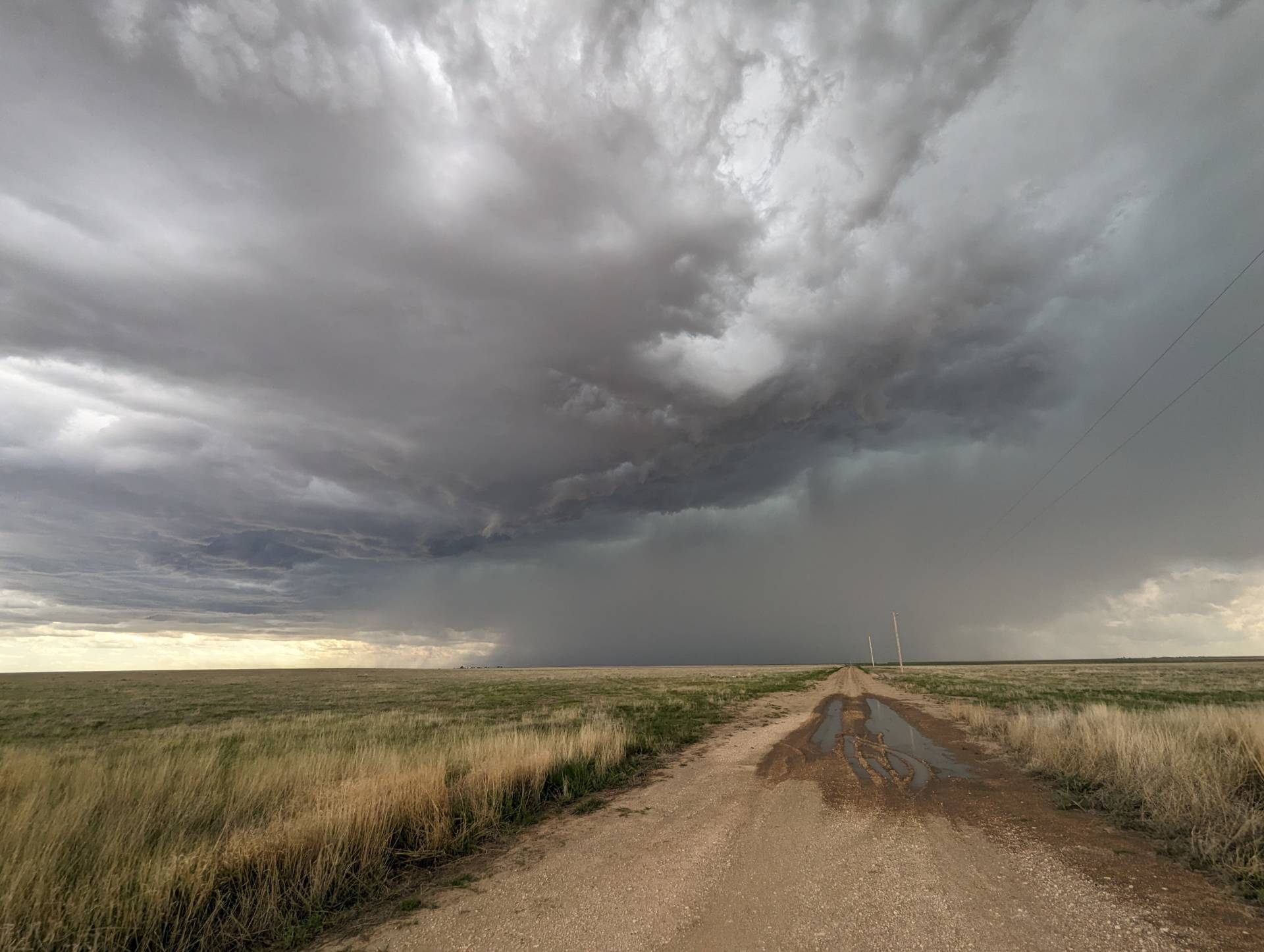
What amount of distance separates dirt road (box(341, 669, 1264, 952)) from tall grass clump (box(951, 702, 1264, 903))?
0.62m

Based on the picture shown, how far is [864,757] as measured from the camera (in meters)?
15.9

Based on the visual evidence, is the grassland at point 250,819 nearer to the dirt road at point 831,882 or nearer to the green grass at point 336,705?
the dirt road at point 831,882

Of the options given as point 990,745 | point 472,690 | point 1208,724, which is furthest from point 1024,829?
point 472,690

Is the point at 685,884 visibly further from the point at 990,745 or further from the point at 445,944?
the point at 990,745

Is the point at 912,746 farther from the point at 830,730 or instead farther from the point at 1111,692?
the point at 1111,692

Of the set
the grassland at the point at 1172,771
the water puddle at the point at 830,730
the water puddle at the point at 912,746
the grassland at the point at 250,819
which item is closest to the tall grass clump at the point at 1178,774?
the grassland at the point at 1172,771

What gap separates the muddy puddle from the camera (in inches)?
511

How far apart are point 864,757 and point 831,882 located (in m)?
10.3

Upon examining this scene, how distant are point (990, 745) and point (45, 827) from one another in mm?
21702

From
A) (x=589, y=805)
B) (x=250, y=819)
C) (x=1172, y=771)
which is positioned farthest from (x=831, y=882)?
(x=250, y=819)

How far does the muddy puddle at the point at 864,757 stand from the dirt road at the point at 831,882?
34.2 inches

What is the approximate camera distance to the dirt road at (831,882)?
5.62 m

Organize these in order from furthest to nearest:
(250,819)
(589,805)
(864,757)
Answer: (864,757) → (589,805) → (250,819)

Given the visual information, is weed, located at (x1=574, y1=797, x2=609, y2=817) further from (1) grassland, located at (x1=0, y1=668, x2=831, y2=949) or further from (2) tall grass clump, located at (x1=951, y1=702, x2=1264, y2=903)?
(2) tall grass clump, located at (x1=951, y1=702, x2=1264, y2=903)
